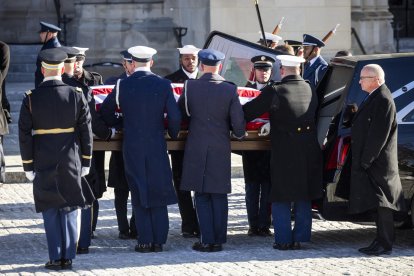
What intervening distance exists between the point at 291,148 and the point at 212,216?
3.00ft

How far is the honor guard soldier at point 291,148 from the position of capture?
12.3 meters

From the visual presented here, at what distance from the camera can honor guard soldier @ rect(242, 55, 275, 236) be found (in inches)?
519

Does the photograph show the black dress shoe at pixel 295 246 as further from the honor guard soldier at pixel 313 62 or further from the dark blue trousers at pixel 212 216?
the honor guard soldier at pixel 313 62

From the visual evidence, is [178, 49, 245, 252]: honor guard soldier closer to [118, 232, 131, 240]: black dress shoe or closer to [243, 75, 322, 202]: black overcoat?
[243, 75, 322, 202]: black overcoat

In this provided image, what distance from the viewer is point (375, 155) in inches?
469

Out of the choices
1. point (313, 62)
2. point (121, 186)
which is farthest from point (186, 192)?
point (313, 62)

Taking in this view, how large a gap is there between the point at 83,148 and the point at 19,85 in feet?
42.5

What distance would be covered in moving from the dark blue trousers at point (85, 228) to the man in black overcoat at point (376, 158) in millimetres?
2261

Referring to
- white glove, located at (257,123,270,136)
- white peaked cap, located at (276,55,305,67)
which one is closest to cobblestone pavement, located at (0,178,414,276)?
white glove, located at (257,123,270,136)

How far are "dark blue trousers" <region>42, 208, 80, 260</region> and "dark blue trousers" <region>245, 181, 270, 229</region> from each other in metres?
2.20

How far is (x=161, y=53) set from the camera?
2544 centimetres

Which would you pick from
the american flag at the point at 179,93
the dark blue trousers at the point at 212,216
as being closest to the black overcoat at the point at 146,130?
the dark blue trousers at the point at 212,216

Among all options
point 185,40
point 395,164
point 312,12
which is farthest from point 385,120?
point 185,40

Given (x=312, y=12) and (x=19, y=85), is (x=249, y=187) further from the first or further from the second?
(x=19, y=85)
